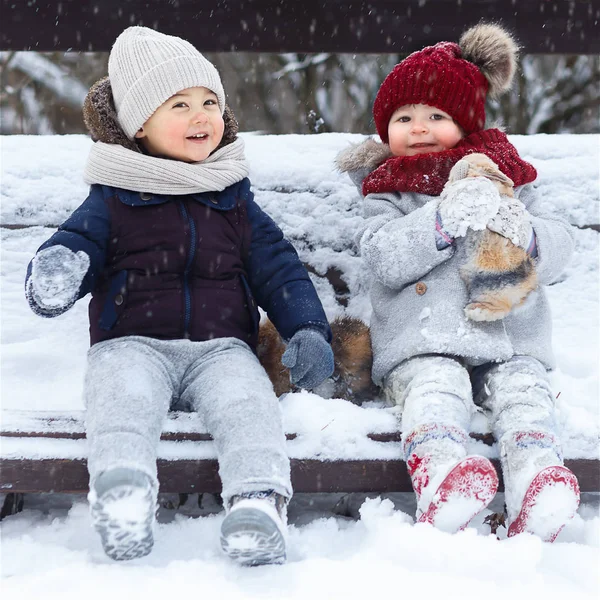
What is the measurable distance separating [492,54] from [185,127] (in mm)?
1030

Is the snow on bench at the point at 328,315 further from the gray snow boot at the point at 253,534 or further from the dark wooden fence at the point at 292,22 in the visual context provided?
the dark wooden fence at the point at 292,22

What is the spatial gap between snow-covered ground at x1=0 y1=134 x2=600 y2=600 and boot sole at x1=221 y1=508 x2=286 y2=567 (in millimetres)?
36

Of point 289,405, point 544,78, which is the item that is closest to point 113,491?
point 289,405

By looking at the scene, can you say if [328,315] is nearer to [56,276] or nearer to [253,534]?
[56,276]

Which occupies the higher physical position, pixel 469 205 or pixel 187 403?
Answer: pixel 469 205

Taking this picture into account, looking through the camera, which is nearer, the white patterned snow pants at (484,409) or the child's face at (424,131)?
the white patterned snow pants at (484,409)

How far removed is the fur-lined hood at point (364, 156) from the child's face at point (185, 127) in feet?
1.52

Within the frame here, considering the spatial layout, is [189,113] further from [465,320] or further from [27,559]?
[27,559]

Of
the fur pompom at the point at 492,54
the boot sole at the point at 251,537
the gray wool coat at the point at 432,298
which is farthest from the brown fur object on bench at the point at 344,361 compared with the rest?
the fur pompom at the point at 492,54

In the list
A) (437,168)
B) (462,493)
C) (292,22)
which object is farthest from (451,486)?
(292,22)

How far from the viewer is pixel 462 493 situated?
161 cm

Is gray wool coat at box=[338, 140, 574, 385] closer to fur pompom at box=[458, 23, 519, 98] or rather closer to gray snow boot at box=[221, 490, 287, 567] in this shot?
fur pompom at box=[458, 23, 519, 98]

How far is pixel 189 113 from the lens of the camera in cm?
221

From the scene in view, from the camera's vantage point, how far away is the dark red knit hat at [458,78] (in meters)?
2.38
